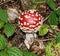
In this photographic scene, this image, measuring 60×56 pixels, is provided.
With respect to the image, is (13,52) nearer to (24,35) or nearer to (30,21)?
(30,21)

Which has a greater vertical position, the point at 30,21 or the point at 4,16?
the point at 4,16

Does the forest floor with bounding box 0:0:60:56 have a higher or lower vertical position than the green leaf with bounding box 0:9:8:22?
lower

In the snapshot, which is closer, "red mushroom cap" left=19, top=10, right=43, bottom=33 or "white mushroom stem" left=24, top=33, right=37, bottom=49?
"red mushroom cap" left=19, top=10, right=43, bottom=33

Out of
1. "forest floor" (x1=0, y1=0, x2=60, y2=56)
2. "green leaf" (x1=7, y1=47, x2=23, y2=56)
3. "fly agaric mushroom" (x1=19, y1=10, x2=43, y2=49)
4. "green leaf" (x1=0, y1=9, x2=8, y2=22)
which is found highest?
"green leaf" (x1=0, y1=9, x2=8, y2=22)

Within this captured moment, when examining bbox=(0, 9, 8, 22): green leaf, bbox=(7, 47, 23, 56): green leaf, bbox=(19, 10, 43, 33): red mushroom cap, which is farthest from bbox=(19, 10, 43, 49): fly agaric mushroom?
bbox=(7, 47, 23, 56): green leaf

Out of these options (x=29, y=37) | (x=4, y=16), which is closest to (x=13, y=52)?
(x=4, y=16)

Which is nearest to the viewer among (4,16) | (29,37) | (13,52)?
(13,52)

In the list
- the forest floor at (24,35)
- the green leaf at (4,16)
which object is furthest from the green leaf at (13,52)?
the forest floor at (24,35)

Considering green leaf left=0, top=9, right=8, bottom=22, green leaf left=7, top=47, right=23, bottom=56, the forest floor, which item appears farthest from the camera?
the forest floor

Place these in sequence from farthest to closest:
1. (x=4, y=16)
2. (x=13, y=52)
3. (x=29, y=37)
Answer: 1. (x=29, y=37)
2. (x=4, y=16)
3. (x=13, y=52)

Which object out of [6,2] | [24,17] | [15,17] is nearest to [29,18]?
[24,17]

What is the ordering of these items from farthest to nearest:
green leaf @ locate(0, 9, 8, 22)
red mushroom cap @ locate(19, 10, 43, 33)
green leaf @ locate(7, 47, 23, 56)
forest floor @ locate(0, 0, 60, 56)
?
forest floor @ locate(0, 0, 60, 56) → red mushroom cap @ locate(19, 10, 43, 33) → green leaf @ locate(0, 9, 8, 22) → green leaf @ locate(7, 47, 23, 56)

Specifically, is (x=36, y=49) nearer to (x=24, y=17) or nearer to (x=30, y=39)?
(x=30, y=39)

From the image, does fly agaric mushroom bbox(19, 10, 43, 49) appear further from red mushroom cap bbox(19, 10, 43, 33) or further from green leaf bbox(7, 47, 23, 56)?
green leaf bbox(7, 47, 23, 56)
